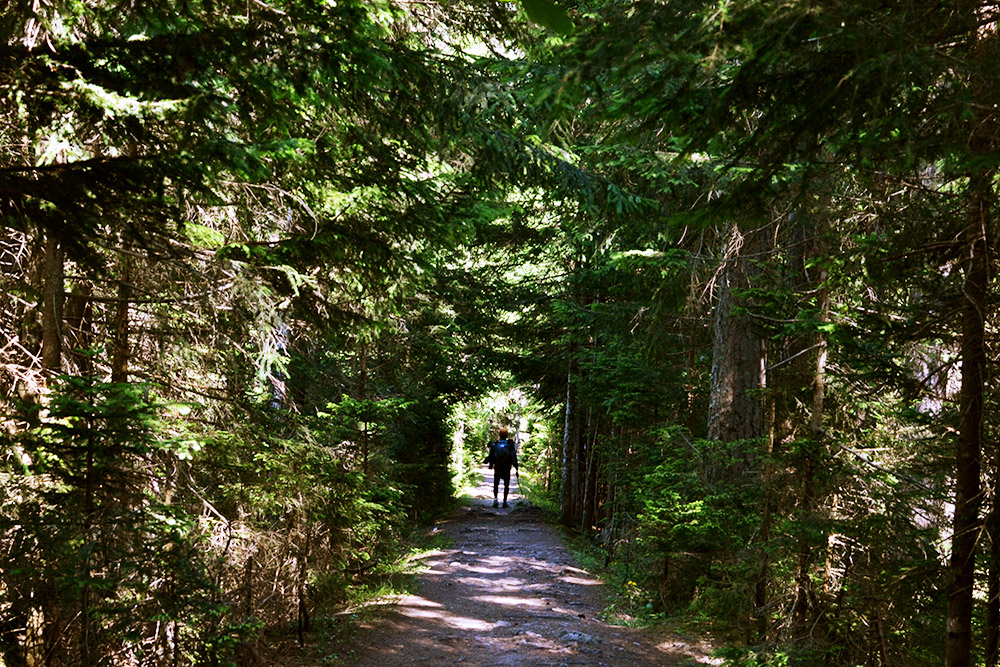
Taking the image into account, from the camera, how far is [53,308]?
614cm

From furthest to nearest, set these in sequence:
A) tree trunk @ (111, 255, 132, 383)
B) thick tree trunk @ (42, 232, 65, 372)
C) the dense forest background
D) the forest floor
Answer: the forest floor
tree trunk @ (111, 255, 132, 383)
thick tree trunk @ (42, 232, 65, 372)
the dense forest background

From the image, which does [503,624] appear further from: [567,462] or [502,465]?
[502,465]

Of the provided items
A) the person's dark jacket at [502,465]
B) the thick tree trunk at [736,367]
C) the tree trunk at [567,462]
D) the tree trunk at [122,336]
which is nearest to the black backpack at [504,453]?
the person's dark jacket at [502,465]

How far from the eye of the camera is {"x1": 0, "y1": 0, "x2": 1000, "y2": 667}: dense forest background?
13.4ft

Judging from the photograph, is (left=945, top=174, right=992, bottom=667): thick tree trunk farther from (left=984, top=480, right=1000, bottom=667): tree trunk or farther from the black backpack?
the black backpack

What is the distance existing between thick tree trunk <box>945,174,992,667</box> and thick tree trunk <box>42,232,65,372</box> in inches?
265

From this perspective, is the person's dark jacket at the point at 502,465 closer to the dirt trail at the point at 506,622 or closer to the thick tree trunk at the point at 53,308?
the dirt trail at the point at 506,622

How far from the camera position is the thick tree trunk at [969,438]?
457 centimetres

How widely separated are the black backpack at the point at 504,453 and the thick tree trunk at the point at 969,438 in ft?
64.2

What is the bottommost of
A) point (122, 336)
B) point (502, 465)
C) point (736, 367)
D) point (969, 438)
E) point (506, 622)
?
point (506, 622)

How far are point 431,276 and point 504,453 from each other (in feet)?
55.4

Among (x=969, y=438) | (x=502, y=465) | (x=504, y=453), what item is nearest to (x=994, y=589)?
(x=969, y=438)

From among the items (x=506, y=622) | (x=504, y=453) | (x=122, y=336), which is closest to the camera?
(x=122, y=336)

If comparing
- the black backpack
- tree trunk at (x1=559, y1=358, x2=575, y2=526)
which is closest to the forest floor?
tree trunk at (x1=559, y1=358, x2=575, y2=526)
